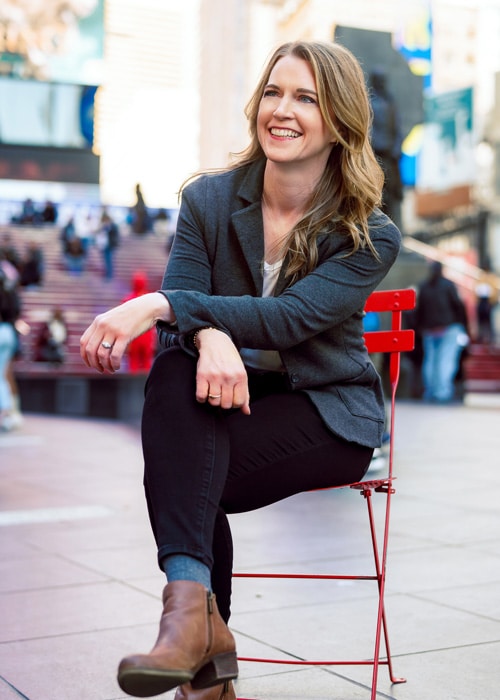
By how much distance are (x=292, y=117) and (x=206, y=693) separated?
4.00 ft

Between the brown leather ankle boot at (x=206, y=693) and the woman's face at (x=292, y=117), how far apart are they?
1127mm

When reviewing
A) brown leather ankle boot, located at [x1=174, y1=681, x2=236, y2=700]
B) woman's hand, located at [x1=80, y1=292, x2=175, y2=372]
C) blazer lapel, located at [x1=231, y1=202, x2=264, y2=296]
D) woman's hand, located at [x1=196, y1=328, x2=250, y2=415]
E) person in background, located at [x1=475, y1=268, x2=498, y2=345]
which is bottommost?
person in background, located at [x1=475, y1=268, x2=498, y2=345]

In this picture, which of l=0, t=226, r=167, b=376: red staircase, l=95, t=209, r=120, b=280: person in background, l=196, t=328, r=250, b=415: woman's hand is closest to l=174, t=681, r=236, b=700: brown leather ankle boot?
l=196, t=328, r=250, b=415: woman's hand

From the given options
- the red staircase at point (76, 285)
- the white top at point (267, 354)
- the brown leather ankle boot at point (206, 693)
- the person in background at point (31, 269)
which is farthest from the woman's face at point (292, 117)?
the person in background at point (31, 269)

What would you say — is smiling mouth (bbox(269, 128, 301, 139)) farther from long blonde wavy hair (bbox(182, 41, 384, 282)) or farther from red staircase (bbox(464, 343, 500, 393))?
red staircase (bbox(464, 343, 500, 393))

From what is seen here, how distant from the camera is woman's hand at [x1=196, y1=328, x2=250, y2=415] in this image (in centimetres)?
210

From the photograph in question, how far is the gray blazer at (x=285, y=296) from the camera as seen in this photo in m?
2.26

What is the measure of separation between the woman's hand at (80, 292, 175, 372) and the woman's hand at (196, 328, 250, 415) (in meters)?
0.12

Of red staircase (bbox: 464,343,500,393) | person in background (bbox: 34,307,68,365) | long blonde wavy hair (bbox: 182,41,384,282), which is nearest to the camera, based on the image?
long blonde wavy hair (bbox: 182,41,384,282)

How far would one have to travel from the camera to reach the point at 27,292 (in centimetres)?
2206

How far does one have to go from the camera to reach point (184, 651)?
1.90 m

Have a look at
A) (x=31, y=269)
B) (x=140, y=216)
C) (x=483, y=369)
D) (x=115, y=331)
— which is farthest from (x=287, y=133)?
(x=140, y=216)

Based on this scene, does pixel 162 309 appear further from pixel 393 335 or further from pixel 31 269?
pixel 31 269

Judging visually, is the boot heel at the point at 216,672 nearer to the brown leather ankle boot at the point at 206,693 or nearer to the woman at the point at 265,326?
the woman at the point at 265,326
